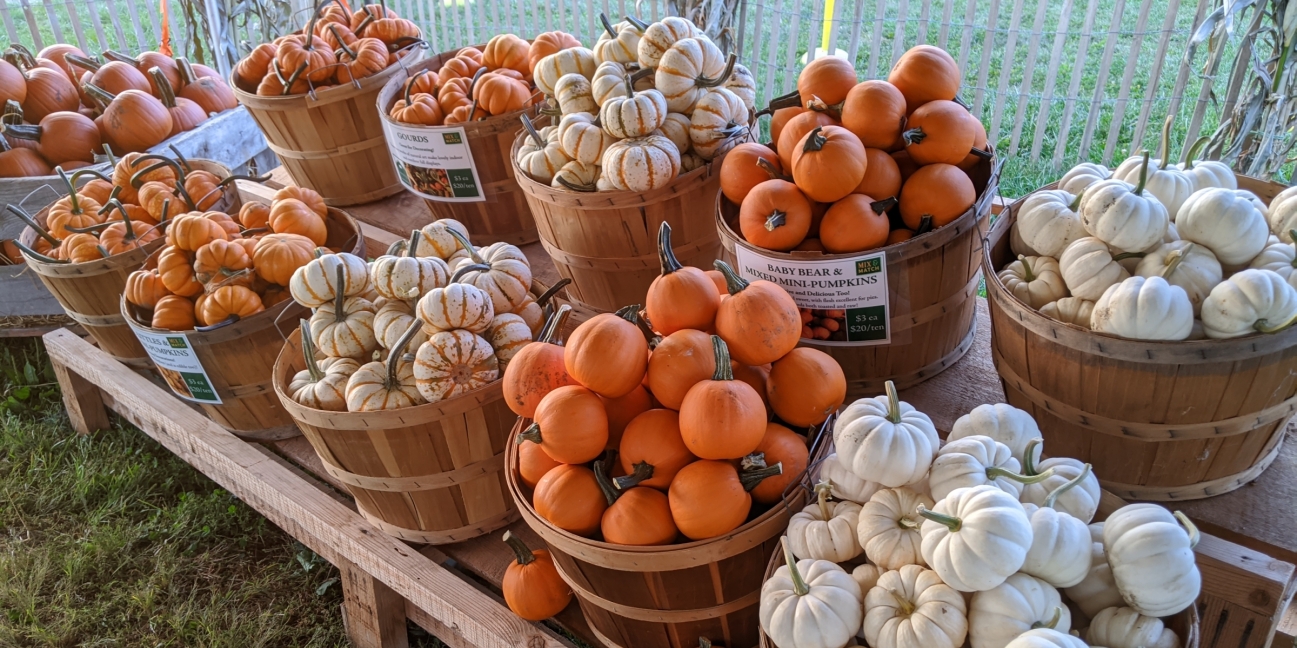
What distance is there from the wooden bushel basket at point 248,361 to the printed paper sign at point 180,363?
2 centimetres

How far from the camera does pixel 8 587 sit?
285 centimetres

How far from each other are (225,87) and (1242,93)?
4195mm

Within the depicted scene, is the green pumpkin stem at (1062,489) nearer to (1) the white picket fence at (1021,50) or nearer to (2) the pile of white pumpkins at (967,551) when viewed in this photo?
(2) the pile of white pumpkins at (967,551)

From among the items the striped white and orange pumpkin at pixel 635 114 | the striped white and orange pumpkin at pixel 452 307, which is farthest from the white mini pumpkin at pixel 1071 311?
the striped white and orange pumpkin at pixel 452 307

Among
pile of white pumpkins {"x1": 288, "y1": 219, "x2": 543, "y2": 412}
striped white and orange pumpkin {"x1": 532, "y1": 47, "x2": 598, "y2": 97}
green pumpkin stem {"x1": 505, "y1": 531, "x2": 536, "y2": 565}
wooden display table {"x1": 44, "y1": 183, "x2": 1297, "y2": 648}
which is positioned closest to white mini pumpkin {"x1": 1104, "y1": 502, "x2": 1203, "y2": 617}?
wooden display table {"x1": 44, "y1": 183, "x2": 1297, "y2": 648}

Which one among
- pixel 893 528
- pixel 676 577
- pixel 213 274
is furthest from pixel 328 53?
pixel 893 528

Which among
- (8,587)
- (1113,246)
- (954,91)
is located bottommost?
(8,587)

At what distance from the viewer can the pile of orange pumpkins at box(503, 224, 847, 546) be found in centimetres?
145

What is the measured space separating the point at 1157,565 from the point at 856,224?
0.83 meters

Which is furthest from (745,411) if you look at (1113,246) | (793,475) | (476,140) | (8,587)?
(8,587)

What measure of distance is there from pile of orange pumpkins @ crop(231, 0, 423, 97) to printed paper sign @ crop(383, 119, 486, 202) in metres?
A: 0.43

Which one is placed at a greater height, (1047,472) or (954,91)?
(954,91)

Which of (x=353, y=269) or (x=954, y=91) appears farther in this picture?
(x=353, y=269)

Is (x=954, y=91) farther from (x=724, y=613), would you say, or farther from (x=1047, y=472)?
(x=724, y=613)
